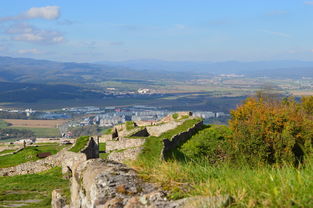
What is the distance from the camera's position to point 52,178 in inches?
926

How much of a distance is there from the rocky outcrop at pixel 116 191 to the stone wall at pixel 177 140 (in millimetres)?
15030

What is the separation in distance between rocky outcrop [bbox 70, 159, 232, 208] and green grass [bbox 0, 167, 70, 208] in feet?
22.8

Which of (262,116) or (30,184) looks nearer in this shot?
(30,184)

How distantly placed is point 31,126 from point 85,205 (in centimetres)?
13102

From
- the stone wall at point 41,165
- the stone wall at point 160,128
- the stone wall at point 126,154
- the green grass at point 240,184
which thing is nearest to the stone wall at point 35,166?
the stone wall at point 41,165

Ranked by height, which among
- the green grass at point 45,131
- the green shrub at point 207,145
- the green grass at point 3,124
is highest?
the green shrub at point 207,145

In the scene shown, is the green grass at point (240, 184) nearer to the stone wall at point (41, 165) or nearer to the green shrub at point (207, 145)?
the green shrub at point (207, 145)

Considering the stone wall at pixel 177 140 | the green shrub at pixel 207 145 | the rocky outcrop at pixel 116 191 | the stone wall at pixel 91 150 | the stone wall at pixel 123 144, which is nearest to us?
the rocky outcrop at pixel 116 191

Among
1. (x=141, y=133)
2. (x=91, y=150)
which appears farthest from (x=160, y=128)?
(x=91, y=150)

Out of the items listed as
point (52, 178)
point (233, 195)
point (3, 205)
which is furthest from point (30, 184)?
point (233, 195)

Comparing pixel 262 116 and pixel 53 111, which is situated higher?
pixel 262 116

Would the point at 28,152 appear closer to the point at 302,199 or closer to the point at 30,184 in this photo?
the point at 30,184

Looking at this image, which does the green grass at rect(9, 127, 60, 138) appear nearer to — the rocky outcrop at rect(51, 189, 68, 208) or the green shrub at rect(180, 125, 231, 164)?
the green shrub at rect(180, 125, 231, 164)

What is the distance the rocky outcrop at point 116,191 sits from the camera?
19.0 ft
